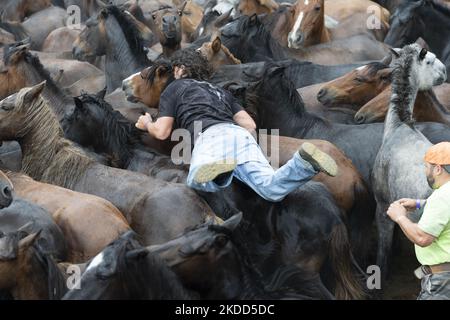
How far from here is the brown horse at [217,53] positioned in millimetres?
9523

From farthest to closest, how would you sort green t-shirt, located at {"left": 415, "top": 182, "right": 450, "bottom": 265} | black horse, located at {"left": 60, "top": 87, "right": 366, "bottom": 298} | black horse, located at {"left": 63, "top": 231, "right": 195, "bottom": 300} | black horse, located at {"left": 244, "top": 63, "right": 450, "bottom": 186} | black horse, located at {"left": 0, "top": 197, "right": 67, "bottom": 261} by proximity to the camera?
black horse, located at {"left": 244, "top": 63, "right": 450, "bottom": 186}, black horse, located at {"left": 60, "top": 87, "right": 366, "bottom": 298}, black horse, located at {"left": 0, "top": 197, "right": 67, "bottom": 261}, green t-shirt, located at {"left": 415, "top": 182, "right": 450, "bottom": 265}, black horse, located at {"left": 63, "top": 231, "right": 195, "bottom": 300}

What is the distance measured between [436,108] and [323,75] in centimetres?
176

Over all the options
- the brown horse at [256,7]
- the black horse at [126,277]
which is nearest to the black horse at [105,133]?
the black horse at [126,277]

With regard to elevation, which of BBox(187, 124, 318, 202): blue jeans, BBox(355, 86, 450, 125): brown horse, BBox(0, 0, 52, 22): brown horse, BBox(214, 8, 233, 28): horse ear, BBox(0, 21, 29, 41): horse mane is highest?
BBox(187, 124, 318, 202): blue jeans

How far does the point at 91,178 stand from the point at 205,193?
0.92 m

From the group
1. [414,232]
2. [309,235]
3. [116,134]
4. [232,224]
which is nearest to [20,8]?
[116,134]

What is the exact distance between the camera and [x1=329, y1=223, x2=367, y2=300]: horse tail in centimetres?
607

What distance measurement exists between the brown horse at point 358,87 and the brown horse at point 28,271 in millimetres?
3971

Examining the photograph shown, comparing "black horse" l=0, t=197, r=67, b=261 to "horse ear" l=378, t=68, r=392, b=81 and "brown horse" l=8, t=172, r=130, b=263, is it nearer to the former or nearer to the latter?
"brown horse" l=8, t=172, r=130, b=263

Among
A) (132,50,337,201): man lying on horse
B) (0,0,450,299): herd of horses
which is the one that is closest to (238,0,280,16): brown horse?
(0,0,450,299): herd of horses

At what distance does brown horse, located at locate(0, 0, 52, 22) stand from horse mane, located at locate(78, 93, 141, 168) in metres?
6.92

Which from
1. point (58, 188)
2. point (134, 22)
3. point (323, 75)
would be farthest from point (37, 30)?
point (58, 188)

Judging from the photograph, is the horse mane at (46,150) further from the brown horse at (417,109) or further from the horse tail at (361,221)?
the brown horse at (417,109)

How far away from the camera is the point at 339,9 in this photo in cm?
1241
